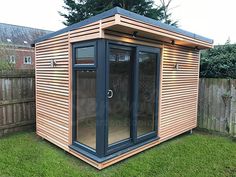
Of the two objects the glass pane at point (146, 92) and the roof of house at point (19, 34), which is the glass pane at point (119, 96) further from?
the roof of house at point (19, 34)

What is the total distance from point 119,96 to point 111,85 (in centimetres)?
34

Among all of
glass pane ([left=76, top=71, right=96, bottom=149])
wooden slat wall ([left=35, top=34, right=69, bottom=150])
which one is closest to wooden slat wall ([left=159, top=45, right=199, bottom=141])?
glass pane ([left=76, top=71, right=96, bottom=149])

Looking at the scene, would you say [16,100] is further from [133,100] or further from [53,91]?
[133,100]

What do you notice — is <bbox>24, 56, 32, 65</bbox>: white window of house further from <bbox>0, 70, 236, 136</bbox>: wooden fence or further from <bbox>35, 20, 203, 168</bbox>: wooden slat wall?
<bbox>35, 20, 203, 168</bbox>: wooden slat wall

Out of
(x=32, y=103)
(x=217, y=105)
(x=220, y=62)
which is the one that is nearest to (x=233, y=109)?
(x=217, y=105)

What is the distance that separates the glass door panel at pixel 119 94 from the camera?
3.07 metres

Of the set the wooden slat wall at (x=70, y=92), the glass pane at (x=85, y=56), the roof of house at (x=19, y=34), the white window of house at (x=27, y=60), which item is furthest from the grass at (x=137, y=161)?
the roof of house at (x=19, y=34)

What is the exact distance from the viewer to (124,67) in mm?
3289

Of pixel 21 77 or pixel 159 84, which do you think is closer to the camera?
pixel 159 84

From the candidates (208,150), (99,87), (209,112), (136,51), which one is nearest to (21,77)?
(99,87)

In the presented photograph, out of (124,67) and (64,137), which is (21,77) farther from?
(124,67)

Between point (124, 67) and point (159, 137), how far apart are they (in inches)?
69.0

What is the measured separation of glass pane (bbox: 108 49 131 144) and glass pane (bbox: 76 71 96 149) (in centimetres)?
29

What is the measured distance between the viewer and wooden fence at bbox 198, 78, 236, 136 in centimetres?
466
